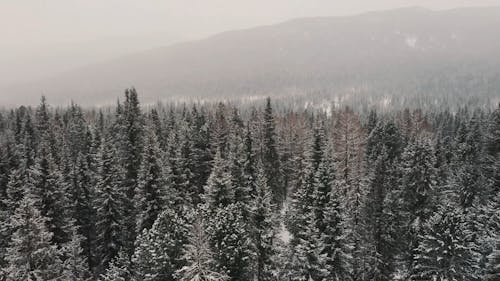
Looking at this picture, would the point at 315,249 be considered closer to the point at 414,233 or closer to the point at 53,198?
the point at 414,233

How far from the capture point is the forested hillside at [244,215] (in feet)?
81.9

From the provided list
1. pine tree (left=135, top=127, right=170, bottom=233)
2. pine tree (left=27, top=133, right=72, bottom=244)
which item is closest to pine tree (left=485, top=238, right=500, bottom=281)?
pine tree (left=135, top=127, right=170, bottom=233)

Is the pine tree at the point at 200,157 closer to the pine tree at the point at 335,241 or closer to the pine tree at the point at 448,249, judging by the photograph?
the pine tree at the point at 335,241

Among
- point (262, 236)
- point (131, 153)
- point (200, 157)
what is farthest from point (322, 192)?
point (200, 157)

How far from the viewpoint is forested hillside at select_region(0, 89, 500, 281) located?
2497cm

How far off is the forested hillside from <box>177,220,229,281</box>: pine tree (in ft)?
0.28

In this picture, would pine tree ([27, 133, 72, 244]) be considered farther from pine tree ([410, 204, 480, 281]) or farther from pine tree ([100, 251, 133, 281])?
pine tree ([410, 204, 480, 281])

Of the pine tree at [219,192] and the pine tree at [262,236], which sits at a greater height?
the pine tree at [219,192]

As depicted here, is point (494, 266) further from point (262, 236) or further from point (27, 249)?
point (27, 249)

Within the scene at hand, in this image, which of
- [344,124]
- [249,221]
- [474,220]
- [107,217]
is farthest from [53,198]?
[474,220]

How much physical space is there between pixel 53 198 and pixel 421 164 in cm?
3273

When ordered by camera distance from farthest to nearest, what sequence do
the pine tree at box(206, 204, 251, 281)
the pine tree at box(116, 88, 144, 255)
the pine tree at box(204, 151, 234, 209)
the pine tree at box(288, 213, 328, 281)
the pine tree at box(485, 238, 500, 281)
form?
the pine tree at box(116, 88, 144, 255)
the pine tree at box(204, 151, 234, 209)
the pine tree at box(288, 213, 328, 281)
the pine tree at box(485, 238, 500, 281)
the pine tree at box(206, 204, 251, 281)

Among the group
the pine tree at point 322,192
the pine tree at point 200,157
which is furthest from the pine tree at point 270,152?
the pine tree at point 322,192

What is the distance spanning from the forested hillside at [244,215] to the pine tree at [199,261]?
84 millimetres
